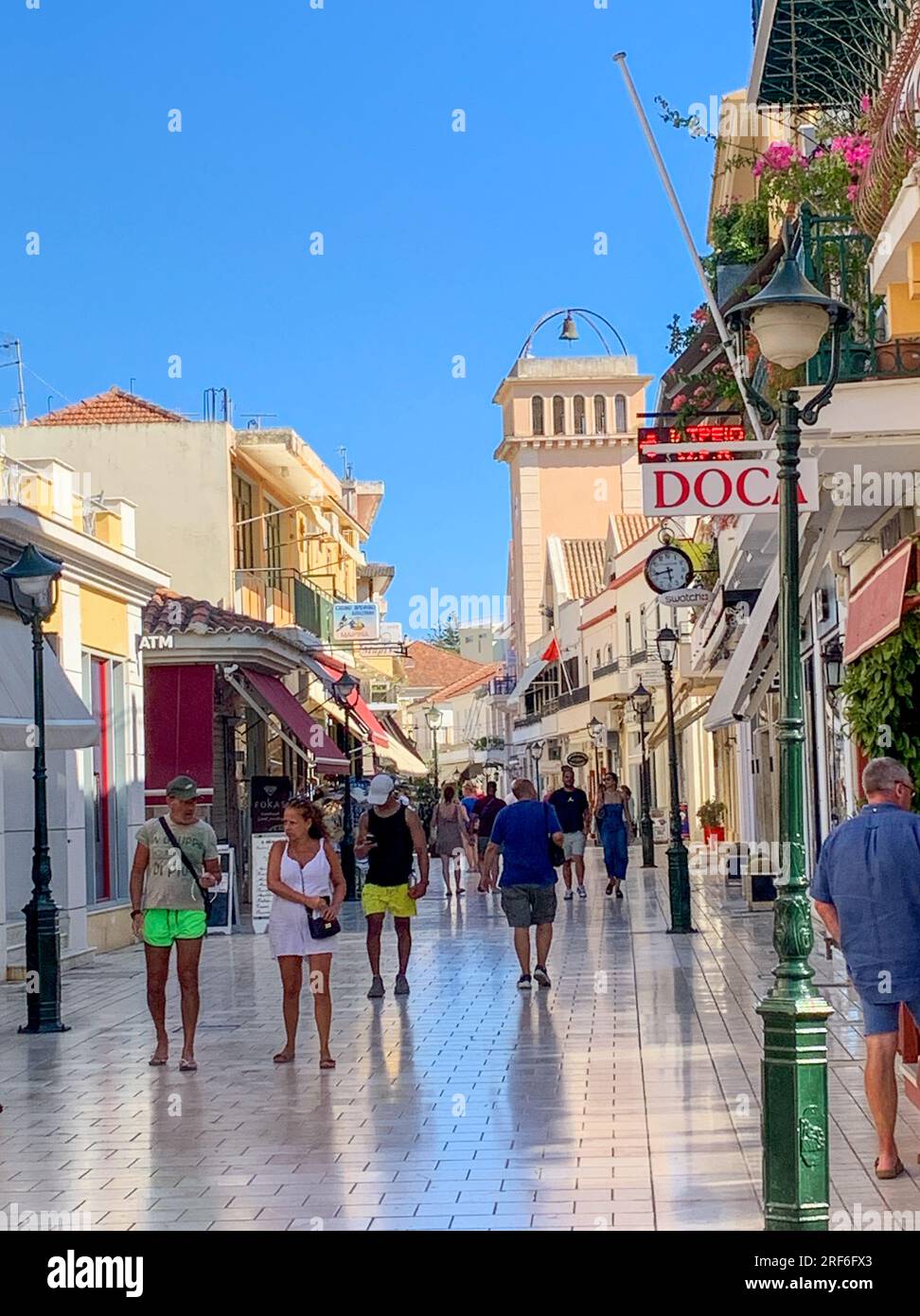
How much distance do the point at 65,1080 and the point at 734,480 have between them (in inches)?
222

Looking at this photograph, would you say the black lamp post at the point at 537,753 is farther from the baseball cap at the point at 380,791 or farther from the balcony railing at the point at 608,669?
the baseball cap at the point at 380,791

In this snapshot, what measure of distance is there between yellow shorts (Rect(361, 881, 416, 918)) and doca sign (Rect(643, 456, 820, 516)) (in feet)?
15.2

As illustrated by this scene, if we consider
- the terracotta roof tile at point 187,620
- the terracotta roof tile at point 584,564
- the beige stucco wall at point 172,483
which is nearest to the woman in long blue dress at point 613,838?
the terracotta roof tile at point 187,620

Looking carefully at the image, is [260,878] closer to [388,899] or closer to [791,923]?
[388,899]

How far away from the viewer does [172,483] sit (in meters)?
32.3

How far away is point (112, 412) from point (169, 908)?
2460 cm

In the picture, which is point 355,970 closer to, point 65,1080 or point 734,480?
point 65,1080

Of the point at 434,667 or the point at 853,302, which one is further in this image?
the point at 434,667

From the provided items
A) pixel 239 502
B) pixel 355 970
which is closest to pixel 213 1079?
pixel 355 970

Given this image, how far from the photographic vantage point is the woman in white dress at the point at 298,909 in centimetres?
1179

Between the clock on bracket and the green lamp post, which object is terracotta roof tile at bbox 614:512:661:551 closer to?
the clock on bracket

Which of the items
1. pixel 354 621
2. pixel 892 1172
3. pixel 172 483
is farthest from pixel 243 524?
pixel 892 1172

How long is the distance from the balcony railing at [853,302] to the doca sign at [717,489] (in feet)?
6.06
